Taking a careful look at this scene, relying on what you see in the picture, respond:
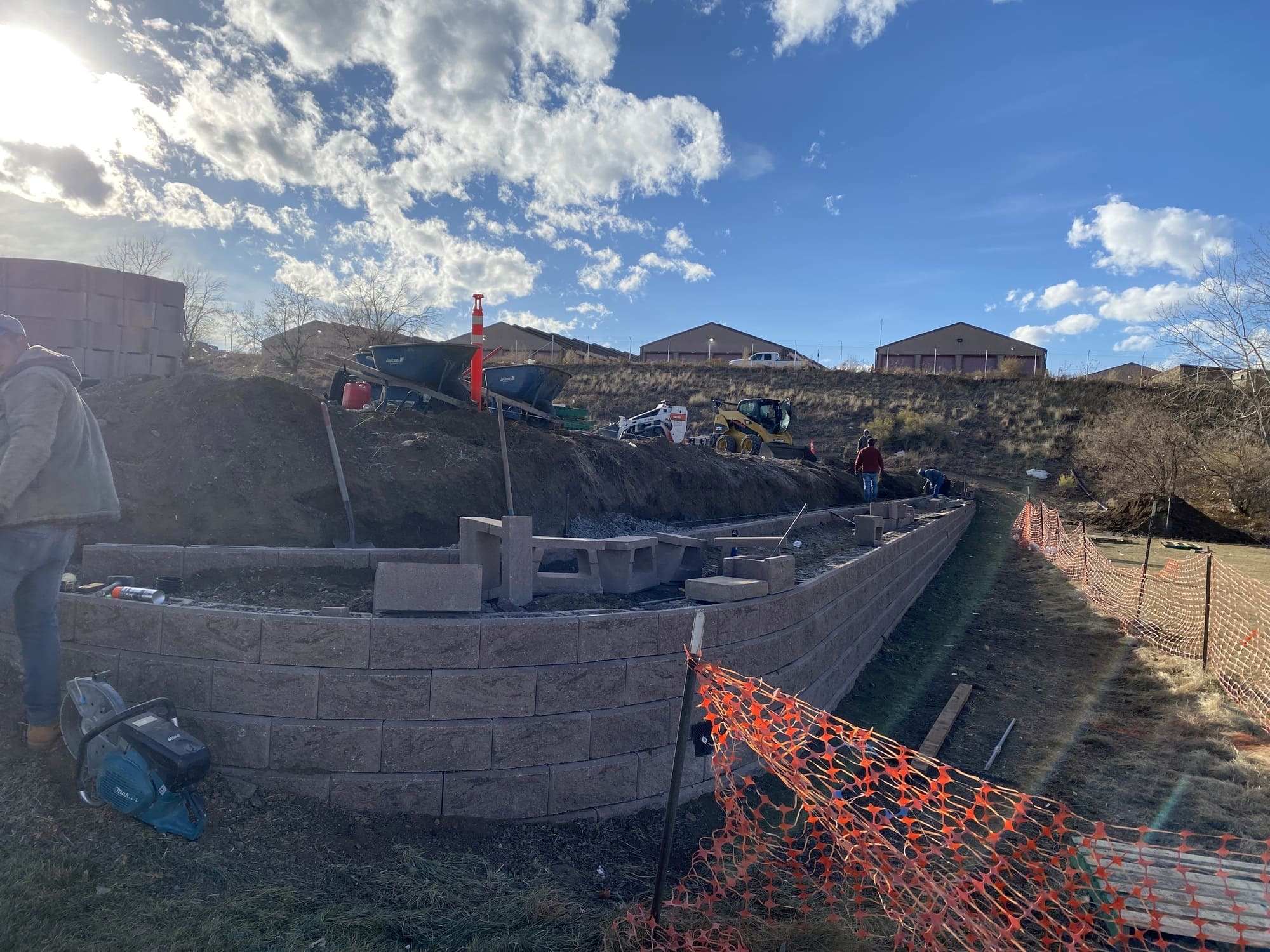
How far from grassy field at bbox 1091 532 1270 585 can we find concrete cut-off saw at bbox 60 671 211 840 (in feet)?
49.1

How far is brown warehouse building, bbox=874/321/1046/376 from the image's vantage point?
4706cm

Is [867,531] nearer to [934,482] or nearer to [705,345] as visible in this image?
[934,482]

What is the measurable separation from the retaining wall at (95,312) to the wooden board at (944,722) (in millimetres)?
9538

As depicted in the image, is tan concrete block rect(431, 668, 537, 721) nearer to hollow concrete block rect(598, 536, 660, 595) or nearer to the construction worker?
hollow concrete block rect(598, 536, 660, 595)

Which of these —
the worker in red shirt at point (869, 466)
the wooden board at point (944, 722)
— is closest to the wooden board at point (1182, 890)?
the wooden board at point (944, 722)

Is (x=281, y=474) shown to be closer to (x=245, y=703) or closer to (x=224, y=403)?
(x=224, y=403)

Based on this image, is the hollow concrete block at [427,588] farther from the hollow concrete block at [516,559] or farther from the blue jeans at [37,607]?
the blue jeans at [37,607]

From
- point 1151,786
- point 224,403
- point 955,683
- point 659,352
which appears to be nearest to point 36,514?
point 224,403

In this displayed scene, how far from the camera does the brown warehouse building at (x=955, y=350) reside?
47.1 m

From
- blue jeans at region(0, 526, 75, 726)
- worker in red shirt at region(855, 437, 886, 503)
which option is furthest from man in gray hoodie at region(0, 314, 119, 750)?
worker in red shirt at region(855, 437, 886, 503)

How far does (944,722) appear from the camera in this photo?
6.12 meters

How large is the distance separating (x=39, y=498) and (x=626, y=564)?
10.3 feet

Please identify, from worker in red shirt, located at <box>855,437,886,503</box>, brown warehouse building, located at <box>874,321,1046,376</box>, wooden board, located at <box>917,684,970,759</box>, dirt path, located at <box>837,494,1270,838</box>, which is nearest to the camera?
dirt path, located at <box>837,494,1270,838</box>

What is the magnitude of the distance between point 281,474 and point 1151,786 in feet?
23.7
